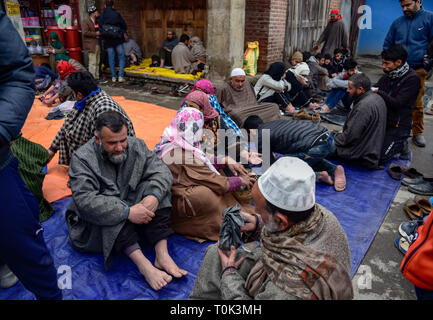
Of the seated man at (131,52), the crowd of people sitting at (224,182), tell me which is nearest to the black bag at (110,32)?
the seated man at (131,52)

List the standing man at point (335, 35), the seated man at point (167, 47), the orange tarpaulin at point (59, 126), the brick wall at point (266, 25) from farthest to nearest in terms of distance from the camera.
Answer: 1. the seated man at point (167, 47)
2. the standing man at point (335, 35)
3. the brick wall at point (266, 25)
4. the orange tarpaulin at point (59, 126)

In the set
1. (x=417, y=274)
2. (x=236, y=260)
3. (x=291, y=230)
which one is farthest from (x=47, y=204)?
(x=417, y=274)

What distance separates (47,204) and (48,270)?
141 cm

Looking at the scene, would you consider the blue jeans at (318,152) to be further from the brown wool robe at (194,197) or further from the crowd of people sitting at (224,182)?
the brown wool robe at (194,197)

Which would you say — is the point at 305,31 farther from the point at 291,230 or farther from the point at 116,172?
the point at 291,230

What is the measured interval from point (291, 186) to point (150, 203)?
3.99 feet

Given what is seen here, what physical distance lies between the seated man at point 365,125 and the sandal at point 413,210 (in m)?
0.87

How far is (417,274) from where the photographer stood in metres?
1.50

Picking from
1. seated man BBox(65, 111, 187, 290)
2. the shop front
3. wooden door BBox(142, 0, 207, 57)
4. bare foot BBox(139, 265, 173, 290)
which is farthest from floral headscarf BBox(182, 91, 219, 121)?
the shop front

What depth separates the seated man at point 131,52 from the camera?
345 inches

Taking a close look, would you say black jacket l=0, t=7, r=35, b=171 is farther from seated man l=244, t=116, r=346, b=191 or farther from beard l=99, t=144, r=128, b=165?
seated man l=244, t=116, r=346, b=191

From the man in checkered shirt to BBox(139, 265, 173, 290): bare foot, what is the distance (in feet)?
4.32

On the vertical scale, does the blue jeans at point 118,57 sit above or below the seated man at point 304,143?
above

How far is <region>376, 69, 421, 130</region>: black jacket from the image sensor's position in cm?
383
